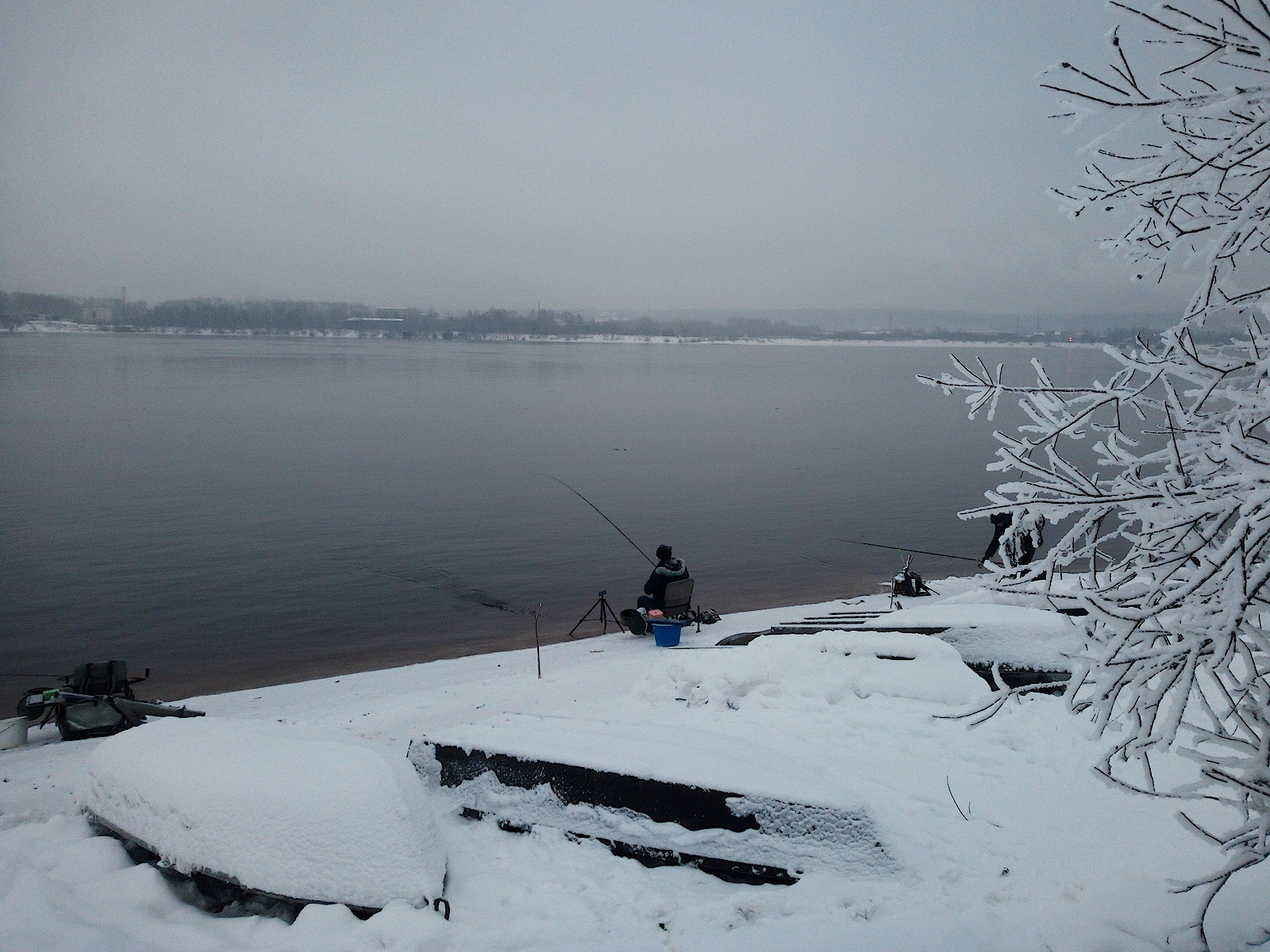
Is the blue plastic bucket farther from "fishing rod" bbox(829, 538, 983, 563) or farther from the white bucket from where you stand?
"fishing rod" bbox(829, 538, 983, 563)

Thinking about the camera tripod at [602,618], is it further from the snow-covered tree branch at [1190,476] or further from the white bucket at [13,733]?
the snow-covered tree branch at [1190,476]

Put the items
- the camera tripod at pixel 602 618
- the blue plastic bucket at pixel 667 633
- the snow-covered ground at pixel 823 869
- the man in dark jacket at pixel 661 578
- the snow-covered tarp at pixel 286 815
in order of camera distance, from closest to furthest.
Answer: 1. the snow-covered ground at pixel 823 869
2. the snow-covered tarp at pixel 286 815
3. the blue plastic bucket at pixel 667 633
4. the man in dark jacket at pixel 661 578
5. the camera tripod at pixel 602 618

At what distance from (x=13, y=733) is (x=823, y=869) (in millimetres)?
8192

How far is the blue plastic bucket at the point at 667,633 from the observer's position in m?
12.5

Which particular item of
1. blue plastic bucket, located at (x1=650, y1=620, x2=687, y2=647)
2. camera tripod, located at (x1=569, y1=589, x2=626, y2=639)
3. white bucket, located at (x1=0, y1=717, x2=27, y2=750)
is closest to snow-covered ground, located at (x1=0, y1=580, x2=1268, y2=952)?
white bucket, located at (x1=0, y1=717, x2=27, y2=750)

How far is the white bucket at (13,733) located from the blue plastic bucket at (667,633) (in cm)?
746

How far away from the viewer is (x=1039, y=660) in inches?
317

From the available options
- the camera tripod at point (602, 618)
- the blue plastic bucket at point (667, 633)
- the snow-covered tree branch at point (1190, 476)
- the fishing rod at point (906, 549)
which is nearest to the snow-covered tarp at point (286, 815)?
the snow-covered tree branch at point (1190, 476)

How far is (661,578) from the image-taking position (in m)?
13.1

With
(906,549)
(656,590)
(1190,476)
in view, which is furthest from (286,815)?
(906,549)

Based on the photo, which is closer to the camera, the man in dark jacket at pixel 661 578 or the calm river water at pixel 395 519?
the man in dark jacket at pixel 661 578

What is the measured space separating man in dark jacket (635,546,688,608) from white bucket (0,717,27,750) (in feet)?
24.9

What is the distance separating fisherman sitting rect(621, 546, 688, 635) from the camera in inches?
512

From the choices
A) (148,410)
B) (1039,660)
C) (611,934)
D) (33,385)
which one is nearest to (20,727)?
(611,934)
